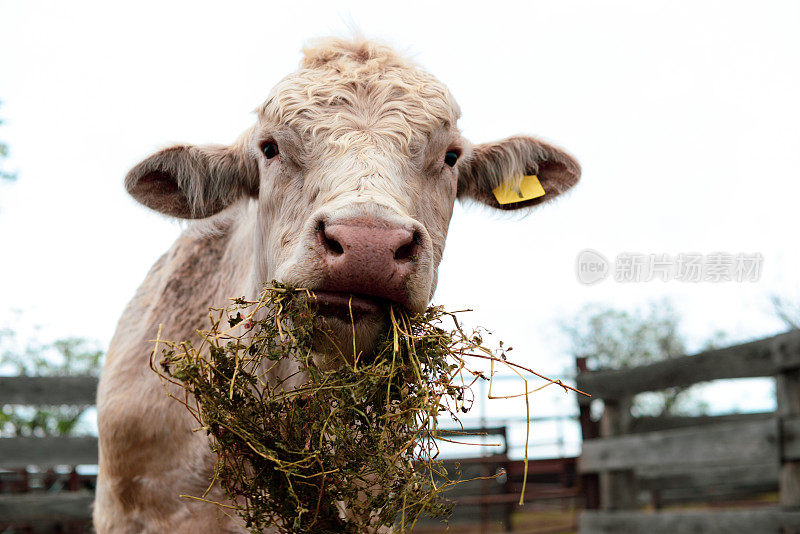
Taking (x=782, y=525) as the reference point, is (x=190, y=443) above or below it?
above

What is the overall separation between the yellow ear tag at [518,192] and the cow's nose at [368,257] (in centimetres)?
179

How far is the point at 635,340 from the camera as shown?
40.0 m

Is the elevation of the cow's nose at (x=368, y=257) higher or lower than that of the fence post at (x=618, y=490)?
higher

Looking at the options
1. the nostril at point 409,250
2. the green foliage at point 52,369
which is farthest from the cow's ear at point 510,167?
the green foliage at point 52,369

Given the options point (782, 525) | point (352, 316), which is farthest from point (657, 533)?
point (352, 316)

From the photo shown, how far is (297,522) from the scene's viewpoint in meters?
2.27

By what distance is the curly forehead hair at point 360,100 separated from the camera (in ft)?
9.41

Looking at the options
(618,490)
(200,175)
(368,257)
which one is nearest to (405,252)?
(368,257)

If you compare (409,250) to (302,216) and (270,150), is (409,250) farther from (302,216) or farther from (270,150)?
(270,150)

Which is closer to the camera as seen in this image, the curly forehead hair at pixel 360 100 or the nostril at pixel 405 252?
the nostril at pixel 405 252

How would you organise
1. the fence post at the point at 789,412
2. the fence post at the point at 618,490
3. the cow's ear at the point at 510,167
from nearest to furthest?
the cow's ear at the point at 510,167 → the fence post at the point at 789,412 → the fence post at the point at 618,490

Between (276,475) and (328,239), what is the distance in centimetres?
82

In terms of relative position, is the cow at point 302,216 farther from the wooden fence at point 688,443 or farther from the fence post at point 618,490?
the fence post at point 618,490

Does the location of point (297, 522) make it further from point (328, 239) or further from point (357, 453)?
point (328, 239)
